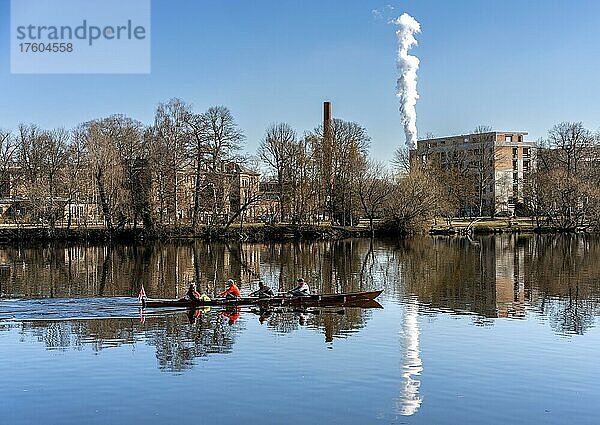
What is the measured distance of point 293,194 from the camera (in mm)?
85625

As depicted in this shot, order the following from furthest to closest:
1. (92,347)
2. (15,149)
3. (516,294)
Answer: (15,149) → (516,294) → (92,347)

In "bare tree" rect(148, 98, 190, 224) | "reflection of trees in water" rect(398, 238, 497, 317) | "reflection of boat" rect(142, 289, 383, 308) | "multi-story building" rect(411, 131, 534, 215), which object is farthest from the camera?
"multi-story building" rect(411, 131, 534, 215)

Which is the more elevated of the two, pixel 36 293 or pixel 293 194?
pixel 293 194

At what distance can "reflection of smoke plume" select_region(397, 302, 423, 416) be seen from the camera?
16505 millimetres

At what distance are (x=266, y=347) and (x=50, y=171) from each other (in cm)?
6861

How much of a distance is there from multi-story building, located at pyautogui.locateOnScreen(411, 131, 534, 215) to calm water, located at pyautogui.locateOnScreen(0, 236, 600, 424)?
61.5 metres

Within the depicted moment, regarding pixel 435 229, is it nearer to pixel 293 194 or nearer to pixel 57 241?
pixel 293 194

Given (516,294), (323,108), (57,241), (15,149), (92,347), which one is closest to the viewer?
(92,347)

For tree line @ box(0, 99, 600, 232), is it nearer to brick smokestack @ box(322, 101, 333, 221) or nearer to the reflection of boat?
brick smokestack @ box(322, 101, 333, 221)

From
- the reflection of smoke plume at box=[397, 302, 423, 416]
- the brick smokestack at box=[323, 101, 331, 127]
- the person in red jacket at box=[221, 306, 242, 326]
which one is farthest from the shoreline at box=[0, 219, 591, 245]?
the reflection of smoke plume at box=[397, 302, 423, 416]

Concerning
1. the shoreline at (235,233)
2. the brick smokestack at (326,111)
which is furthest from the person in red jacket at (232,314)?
the brick smokestack at (326,111)

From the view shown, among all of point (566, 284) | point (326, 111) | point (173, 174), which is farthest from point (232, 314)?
point (326, 111)

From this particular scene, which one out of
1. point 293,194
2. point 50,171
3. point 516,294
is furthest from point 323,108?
point 516,294

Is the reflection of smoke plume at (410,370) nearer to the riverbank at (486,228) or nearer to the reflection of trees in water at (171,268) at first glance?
the reflection of trees in water at (171,268)
